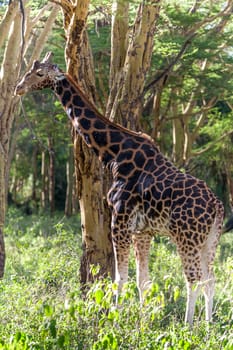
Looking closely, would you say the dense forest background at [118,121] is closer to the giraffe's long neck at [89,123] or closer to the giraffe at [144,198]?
the giraffe at [144,198]

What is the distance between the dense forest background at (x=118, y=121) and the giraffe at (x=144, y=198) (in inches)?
13.2

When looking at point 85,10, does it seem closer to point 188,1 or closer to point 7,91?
point 7,91

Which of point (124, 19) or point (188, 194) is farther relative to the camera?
point (124, 19)

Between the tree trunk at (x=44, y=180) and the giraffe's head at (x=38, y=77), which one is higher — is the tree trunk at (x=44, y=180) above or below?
below

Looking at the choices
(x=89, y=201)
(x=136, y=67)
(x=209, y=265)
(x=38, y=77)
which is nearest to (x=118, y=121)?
(x=136, y=67)

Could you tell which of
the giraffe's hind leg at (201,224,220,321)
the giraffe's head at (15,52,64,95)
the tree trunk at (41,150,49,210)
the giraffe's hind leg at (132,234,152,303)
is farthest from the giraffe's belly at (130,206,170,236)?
the tree trunk at (41,150,49,210)

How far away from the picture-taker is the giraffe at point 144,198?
827 cm

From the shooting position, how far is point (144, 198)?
8.50 metres

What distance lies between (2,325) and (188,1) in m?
7.91

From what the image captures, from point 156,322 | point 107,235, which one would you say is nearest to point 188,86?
point 107,235

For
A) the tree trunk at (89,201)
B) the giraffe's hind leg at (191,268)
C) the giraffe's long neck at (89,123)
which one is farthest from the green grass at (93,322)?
the giraffe's long neck at (89,123)

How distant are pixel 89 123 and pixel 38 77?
2.37ft

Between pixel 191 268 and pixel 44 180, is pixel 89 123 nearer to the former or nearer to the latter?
pixel 191 268

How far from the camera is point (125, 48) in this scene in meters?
10.4
